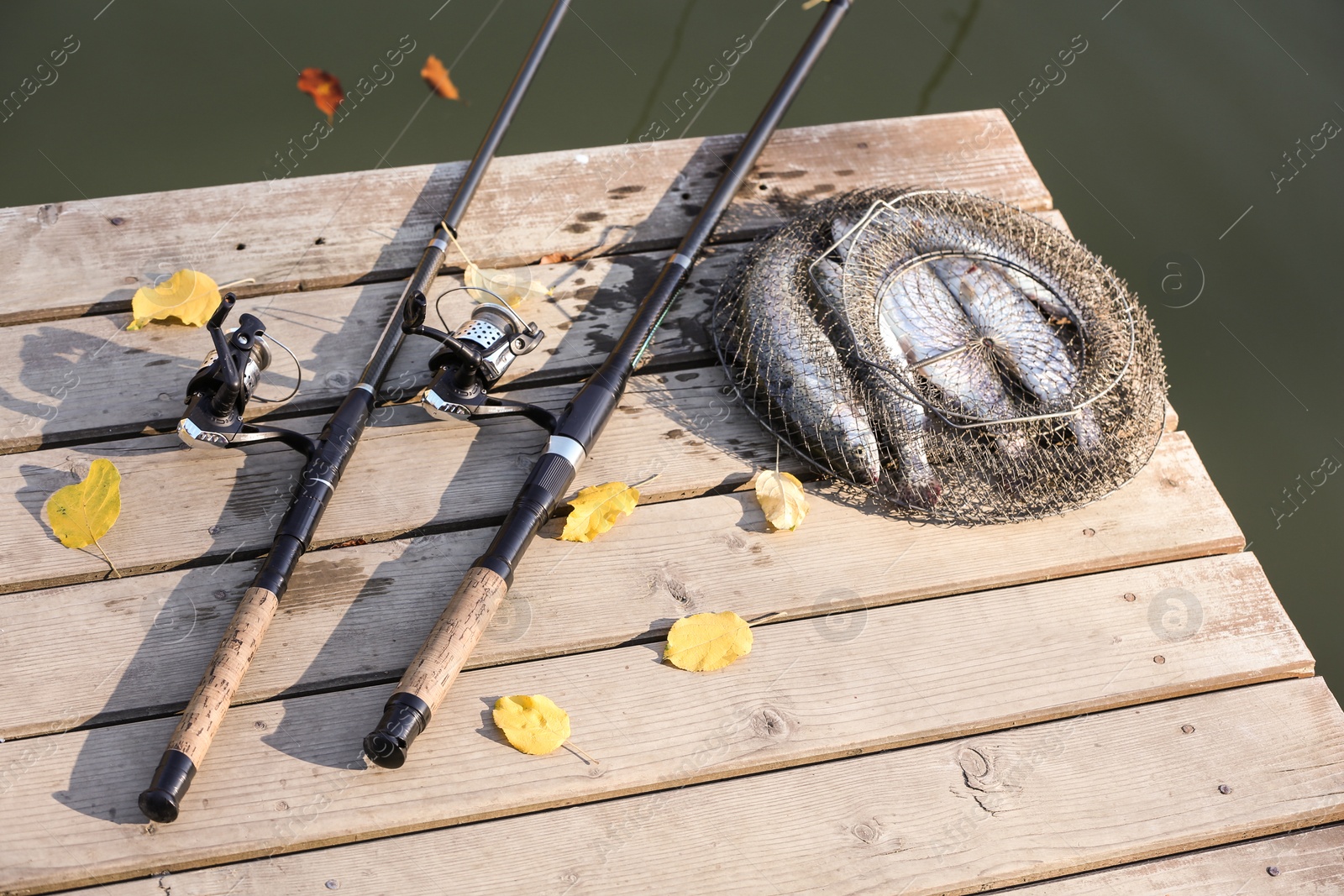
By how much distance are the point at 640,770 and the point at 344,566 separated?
955 mm

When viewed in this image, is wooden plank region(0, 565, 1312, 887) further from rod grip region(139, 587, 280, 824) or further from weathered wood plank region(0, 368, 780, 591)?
weathered wood plank region(0, 368, 780, 591)

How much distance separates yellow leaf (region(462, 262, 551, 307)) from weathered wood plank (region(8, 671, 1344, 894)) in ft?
4.03

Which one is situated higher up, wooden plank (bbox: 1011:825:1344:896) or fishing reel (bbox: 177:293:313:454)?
wooden plank (bbox: 1011:825:1344:896)

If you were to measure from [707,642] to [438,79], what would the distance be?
3658mm

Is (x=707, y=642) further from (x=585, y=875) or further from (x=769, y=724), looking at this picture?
(x=585, y=875)

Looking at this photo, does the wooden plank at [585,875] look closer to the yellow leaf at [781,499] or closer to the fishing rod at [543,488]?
the fishing rod at [543,488]

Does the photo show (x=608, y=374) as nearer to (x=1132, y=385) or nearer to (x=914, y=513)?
(x=914, y=513)

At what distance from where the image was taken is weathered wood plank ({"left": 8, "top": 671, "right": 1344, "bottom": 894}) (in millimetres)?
2170

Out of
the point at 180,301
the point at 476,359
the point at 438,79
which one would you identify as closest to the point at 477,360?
the point at 476,359

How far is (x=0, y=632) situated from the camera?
7.82 feet

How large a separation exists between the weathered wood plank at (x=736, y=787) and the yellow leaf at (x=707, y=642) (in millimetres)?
38

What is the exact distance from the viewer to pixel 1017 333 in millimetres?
2881

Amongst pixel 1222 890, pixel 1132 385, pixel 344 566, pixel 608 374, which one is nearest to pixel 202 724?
pixel 344 566

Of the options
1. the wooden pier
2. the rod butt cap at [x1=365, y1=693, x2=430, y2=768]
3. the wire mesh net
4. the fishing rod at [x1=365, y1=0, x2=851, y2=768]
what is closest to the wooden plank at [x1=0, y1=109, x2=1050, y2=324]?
the wooden pier
